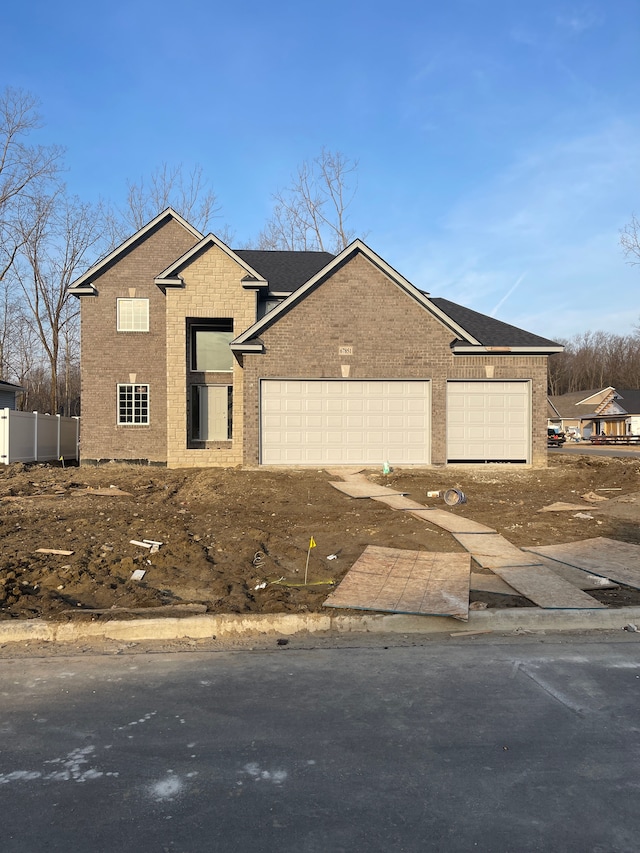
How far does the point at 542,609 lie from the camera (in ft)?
20.3

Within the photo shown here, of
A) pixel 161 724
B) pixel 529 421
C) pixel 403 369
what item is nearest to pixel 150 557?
pixel 161 724

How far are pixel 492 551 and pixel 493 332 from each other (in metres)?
13.5

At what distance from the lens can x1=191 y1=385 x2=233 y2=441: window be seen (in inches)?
915

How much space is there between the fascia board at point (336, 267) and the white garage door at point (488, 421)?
5.57 ft

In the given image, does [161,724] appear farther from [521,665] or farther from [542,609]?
[542,609]

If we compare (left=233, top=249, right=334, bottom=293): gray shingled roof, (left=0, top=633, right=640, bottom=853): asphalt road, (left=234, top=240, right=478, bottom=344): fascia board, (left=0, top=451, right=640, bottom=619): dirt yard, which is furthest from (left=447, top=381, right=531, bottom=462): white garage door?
(left=0, top=633, right=640, bottom=853): asphalt road

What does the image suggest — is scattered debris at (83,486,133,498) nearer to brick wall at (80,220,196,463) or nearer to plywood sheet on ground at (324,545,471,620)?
plywood sheet on ground at (324,545,471,620)

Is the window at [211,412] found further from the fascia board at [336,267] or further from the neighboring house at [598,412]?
the neighboring house at [598,412]

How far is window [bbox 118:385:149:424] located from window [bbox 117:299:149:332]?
7.77ft

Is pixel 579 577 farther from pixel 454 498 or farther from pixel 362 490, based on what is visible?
pixel 362 490

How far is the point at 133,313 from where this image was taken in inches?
954

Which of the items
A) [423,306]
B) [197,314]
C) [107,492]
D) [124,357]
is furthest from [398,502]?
[124,357]

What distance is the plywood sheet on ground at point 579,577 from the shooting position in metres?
7.12

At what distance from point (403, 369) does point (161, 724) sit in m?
15.8
